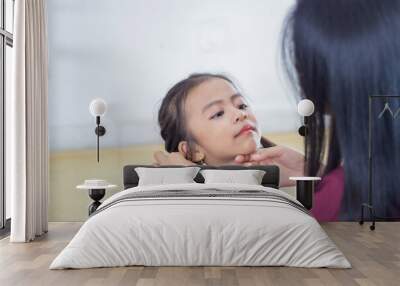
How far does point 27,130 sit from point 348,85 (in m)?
4.06

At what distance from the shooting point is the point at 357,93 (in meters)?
7.97

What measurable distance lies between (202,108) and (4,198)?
2625 millimetres

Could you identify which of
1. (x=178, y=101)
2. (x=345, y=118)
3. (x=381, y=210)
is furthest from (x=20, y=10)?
(x=381, y=210)

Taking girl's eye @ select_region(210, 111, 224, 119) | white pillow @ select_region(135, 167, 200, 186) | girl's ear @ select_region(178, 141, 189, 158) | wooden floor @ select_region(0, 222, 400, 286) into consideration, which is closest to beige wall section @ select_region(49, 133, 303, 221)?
girl's ear @ select_region(178, 141, 189, 158)

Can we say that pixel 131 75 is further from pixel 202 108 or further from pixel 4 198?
pixel 4 198

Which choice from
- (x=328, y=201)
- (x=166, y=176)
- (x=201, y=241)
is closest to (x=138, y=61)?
(x=166, y=176)

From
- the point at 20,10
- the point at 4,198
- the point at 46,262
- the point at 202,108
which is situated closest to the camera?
the point at 46,262

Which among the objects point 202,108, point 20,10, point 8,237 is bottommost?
point 8,237

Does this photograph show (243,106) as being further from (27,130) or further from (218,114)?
(27,130)

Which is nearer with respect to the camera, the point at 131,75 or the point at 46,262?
the point at 46,262

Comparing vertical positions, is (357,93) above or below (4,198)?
above

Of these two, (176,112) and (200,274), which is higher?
(176,112)

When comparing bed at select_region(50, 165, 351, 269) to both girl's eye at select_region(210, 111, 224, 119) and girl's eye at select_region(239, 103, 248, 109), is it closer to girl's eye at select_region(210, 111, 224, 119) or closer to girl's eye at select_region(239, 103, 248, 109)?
girl's eye at select_region(210, 111, 224, 119)

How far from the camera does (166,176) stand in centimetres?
719
